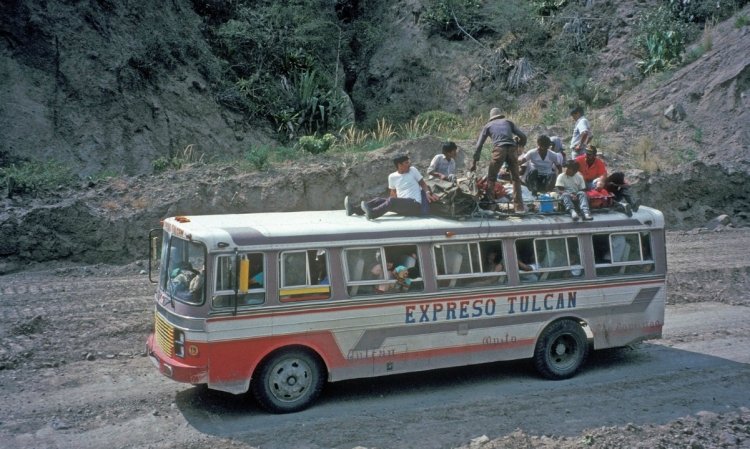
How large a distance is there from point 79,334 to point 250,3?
1789cm

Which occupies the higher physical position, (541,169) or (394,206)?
(541,169)

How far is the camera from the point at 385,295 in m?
9.15

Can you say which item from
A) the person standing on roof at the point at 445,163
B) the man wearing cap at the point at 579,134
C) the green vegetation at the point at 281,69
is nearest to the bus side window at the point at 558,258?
the person standing on roof at the point at 445,163

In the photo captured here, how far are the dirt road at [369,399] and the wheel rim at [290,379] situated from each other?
0.28m

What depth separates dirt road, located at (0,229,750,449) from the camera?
820cm

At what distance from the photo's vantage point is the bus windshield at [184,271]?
27.7ft

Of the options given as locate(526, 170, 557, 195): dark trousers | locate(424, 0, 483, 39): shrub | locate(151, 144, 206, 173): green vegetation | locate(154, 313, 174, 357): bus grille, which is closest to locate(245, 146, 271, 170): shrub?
locate(151, 144, 206, 173): green vegetation

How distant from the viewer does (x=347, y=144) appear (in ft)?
68.0

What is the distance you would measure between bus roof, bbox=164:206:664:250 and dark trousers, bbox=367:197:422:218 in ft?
0.38

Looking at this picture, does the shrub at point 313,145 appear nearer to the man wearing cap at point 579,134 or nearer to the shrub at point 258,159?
the shrub at point 258,159

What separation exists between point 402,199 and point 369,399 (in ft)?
8.83

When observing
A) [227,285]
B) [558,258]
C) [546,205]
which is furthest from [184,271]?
[546,205]

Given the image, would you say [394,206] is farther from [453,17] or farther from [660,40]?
[453,17]

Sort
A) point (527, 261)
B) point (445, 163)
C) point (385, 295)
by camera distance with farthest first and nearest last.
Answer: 1. point (445, 163)
2. point (527, 261)
3. point (385, 295)
